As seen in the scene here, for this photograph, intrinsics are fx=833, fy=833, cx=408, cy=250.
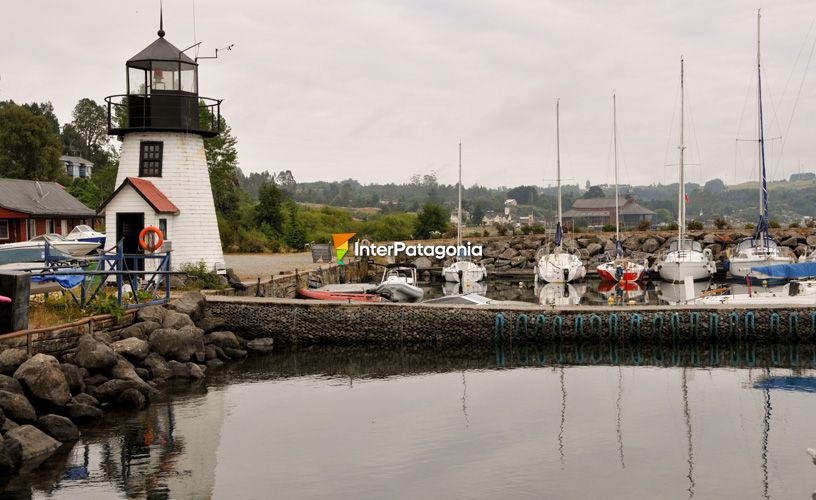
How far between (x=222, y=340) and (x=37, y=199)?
78.4ft

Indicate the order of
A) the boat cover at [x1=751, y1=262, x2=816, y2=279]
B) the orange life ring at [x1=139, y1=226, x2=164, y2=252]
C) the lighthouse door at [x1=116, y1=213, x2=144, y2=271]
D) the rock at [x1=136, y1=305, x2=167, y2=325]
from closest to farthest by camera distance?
the rock at [x1=136, y1=305, x2=167, y2=325]
the orange life ring at [x1=139, y1=226, x2=164, y2=252]
the lighthouse door at [x1=116, y1=213, x2=144, y2=271]
the boat cover at [x1=751, y1=262, x2=816, y2=279]

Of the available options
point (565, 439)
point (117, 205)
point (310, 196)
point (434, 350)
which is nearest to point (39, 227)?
point (117, 205)

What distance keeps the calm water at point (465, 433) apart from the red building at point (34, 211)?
22161mm

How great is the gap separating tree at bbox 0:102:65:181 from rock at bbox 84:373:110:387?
5499 centimetres

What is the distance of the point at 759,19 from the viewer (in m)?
53.4

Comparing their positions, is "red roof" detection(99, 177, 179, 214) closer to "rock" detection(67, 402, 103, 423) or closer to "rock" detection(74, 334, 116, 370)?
"rock" detection(74, 334, 116, 370)

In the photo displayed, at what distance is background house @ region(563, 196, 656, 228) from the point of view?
13500cm

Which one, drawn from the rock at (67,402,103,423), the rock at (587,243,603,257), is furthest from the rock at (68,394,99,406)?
the rock at (587,243,603,257)

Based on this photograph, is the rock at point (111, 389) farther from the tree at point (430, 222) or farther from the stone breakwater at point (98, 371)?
the tree at point (430, 222)

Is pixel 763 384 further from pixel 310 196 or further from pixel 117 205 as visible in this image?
pixel 310 196

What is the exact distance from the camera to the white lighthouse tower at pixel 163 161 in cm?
3503

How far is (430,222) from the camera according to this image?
83750 millimetres

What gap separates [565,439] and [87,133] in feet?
350

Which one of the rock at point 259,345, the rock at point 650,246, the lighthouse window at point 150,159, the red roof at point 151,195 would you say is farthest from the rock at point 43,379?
the rock at point 650,246
